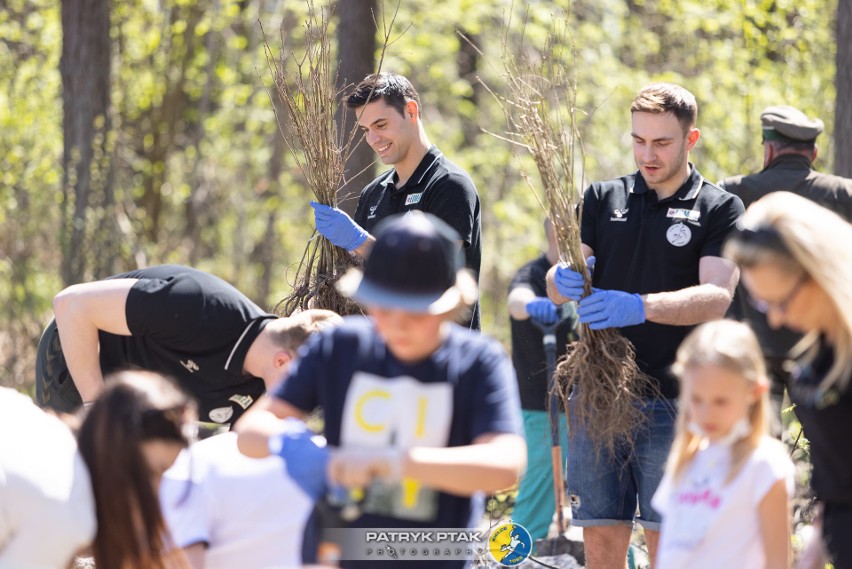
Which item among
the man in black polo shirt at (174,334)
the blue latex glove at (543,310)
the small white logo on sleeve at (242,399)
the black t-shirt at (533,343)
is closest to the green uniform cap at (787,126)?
the black t-shirt at (533,343)

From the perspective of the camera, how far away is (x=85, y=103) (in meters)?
9.02

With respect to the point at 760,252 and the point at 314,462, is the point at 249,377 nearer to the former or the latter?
the point at 314,462

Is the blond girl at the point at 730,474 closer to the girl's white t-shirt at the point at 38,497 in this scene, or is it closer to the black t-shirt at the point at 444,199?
the girl's white t-shirt at the point at 38,497

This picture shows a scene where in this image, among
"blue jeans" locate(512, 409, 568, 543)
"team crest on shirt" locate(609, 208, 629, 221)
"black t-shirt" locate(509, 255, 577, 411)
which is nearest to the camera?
"team crest on shirt" locate(609, 208, 629, 221)

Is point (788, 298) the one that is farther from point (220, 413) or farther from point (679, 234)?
point (220, 413)

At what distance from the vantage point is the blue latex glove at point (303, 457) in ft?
7.34

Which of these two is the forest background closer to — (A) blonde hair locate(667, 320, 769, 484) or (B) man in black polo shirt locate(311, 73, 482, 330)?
(B) man in black polo shirt locate(311, 73, 482, 330)

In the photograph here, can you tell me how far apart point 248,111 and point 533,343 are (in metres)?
8.76

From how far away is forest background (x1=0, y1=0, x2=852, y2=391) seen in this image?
29.3ft

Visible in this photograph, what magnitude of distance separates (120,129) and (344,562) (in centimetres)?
993

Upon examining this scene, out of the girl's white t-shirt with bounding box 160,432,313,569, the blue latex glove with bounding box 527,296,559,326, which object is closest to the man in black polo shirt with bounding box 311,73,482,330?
the blue latex glove with bounding box 527,296,559,326

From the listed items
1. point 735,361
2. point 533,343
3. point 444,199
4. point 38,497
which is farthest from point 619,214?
point 38,497

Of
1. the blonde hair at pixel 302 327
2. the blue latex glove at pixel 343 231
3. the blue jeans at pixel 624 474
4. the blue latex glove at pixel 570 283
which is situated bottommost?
the blue jeans at pixel 624 474

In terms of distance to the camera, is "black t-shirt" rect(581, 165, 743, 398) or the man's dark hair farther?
the man's dark hair
